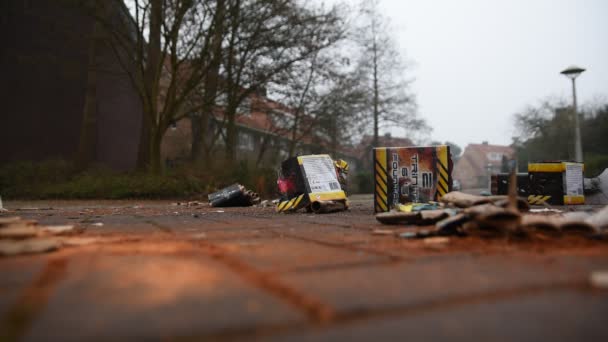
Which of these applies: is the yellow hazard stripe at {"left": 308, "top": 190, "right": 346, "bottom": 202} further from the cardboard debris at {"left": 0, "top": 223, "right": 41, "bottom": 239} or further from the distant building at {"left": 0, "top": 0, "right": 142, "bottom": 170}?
the distant building at {"left": 0, "top": 0, "right": 142, "bottom": 170}

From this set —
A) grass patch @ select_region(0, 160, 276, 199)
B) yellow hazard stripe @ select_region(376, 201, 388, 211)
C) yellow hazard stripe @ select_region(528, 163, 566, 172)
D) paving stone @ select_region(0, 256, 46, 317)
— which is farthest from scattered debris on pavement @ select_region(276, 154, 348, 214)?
grass patch @ select_region(0, 160, 276, 199)

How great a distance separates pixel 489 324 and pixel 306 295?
1.89 ft

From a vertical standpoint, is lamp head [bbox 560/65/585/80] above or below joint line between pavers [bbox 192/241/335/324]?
above

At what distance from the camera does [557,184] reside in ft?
34.4

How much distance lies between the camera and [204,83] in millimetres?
17109

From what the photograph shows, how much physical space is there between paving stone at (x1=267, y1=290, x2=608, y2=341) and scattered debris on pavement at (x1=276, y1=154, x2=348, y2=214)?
20.3 feet

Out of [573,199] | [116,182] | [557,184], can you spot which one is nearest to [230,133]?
[116,182]

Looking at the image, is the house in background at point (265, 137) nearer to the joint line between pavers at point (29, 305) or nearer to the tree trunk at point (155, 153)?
the tree trunk at point (155, 153)

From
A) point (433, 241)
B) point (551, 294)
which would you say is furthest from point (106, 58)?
point (551, 294)

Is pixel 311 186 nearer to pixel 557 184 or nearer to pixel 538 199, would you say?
pixel 538 199

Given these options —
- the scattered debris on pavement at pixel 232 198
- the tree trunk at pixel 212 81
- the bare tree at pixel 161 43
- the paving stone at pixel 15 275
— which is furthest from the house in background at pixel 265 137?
the paving stone at pixel 15 275

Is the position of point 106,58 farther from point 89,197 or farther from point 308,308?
point 308,308

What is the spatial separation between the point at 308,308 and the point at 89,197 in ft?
46.3

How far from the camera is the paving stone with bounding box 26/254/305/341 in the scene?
4.20 ft
